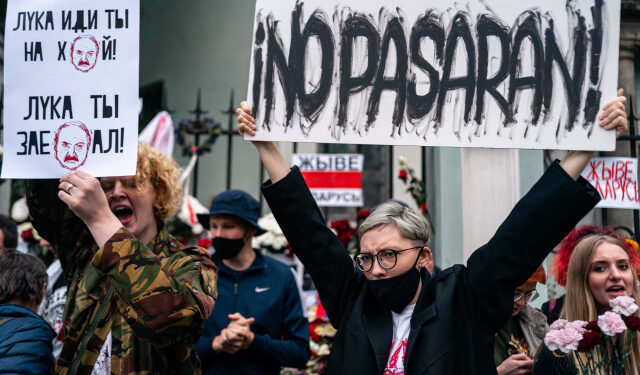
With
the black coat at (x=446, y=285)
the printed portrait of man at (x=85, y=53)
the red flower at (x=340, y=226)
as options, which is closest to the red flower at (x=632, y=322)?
the black coat at (x=446, y=285)

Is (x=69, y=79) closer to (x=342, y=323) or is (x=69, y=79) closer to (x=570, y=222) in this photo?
(x=342, y=323)

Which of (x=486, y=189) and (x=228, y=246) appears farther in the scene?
(x=228, y=246)

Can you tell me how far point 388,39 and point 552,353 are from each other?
1370 mm

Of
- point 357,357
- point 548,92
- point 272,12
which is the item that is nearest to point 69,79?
point 272,12

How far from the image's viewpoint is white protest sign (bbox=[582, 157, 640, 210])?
402cm

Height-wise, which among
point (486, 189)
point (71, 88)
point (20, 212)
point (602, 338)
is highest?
point (71, 88)

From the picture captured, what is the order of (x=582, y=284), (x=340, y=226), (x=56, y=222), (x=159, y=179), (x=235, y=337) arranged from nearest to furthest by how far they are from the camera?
(x=56, y=222), (x=159, y=179), (x=582, y=284), (x=235, y=337), (x=340, y=226)

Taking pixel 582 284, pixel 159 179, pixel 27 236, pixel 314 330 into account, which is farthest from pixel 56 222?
pixel 27 236

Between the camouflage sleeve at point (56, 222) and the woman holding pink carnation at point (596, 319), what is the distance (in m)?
1.72

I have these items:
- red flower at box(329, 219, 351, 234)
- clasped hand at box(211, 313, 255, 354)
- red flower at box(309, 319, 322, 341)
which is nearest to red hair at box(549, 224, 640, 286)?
clasped hand at box(211, 313, 255, 354)

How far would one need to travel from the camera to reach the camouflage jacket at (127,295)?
6.35 feet

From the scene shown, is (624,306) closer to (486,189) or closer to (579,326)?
(579,326)

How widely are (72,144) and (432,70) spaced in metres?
1.28

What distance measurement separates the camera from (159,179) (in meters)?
2.53
